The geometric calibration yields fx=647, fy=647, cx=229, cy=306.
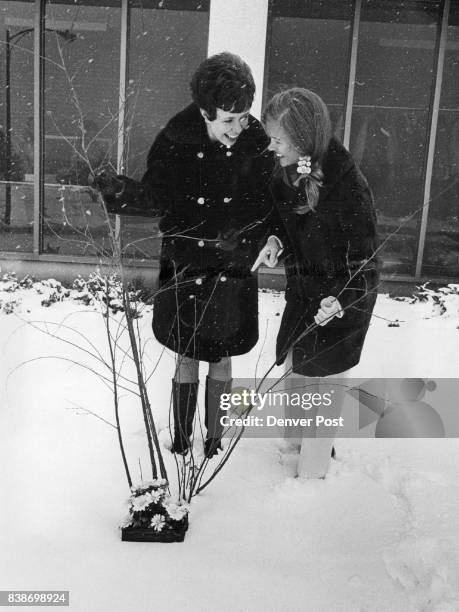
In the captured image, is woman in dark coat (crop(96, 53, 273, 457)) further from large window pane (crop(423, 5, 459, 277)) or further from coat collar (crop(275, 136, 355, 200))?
large window pane (crop(423, 5, 459, 277))

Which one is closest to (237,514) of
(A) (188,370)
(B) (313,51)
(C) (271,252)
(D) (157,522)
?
(D) (157,522)

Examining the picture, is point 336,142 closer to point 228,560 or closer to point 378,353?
point 378,353

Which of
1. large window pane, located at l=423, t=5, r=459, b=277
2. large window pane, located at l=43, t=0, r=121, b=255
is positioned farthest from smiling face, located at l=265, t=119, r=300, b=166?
large window pane, located at l=423, t=5, r=459, b=277

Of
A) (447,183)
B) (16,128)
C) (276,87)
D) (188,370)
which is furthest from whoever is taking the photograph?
(447,183)

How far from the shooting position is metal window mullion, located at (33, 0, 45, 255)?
452 cm

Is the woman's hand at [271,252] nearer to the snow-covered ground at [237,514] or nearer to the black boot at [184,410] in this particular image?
the snow-covered ground at [237,514]

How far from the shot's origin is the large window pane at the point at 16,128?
478 centimetres

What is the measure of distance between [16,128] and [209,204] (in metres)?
3.57

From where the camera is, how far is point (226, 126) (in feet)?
7.06

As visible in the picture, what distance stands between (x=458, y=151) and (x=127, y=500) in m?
4.25

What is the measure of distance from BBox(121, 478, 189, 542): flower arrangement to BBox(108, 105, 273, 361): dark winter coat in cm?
51

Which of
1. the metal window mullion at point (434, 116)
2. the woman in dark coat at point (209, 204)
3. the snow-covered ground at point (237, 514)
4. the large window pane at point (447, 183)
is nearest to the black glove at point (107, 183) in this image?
the woman in dark coat at point (209, 204)

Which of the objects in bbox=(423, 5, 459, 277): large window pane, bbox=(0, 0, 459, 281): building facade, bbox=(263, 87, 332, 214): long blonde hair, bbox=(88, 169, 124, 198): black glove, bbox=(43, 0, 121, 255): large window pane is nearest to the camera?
bbox=(88, 169, 124, 198): black glove

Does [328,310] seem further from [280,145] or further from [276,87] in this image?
[276,87]
